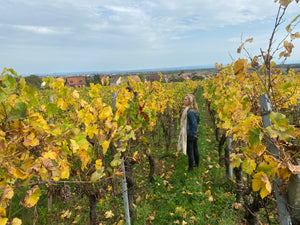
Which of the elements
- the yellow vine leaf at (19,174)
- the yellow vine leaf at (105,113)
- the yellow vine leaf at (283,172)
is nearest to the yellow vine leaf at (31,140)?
the yellow vine leaf at (19,174)

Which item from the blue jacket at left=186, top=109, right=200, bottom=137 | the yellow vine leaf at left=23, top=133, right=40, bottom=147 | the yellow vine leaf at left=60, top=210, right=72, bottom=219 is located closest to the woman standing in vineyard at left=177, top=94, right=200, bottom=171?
the blue jacket at left=186, top=109, right=200, bottom=137

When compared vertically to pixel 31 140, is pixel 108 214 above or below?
below

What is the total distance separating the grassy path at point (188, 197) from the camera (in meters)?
3.04

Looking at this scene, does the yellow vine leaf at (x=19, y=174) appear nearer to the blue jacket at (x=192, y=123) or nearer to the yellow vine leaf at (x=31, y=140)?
the yellow vine leaf at (x=31, y=140)

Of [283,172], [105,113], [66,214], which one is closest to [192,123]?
[105,113]

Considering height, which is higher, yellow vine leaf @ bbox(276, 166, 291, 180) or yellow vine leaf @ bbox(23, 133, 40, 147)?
yellow vine leaf @ bbox(23, 133, 40, 147)

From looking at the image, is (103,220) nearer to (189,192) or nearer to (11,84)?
(189,192)

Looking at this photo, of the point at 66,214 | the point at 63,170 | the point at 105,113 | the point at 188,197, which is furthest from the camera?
the point at 188,197

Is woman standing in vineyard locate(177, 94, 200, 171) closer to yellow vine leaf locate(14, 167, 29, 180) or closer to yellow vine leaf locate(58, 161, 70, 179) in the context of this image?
yellow vine leaf locate(58, 161, 70, 179)

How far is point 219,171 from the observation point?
437cm

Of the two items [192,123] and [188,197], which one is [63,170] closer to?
[188,197]

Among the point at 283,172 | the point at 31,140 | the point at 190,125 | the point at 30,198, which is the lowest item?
→ the point at 190,125

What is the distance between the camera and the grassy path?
9.96 feet

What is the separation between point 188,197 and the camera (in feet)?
11.5
